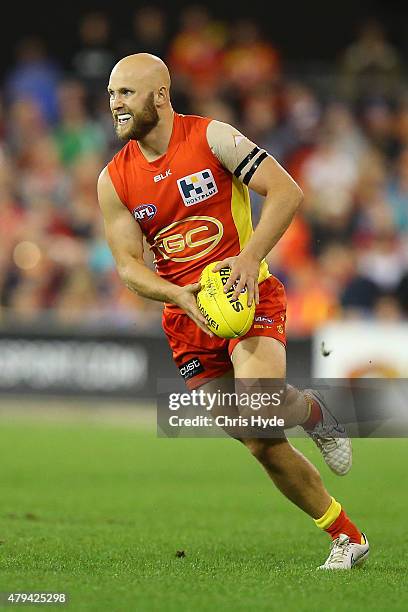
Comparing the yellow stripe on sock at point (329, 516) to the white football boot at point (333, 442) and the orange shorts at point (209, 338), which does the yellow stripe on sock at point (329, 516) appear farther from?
the orange shorts at point (209, 338)

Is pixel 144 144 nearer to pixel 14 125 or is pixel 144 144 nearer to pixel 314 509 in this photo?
pixel 314 509

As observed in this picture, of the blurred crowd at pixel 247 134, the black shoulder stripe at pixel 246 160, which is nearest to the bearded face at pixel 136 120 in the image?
the black shoulder stripe at pixel 246 160

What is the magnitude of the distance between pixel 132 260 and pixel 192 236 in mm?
367

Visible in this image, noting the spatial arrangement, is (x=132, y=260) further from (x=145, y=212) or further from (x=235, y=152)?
(x=235, y=152)

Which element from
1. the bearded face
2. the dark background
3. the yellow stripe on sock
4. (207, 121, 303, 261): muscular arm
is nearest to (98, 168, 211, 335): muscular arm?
the bearded face

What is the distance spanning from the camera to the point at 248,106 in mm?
17719

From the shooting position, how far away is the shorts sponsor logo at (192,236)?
677 cm

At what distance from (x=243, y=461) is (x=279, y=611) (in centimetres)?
724

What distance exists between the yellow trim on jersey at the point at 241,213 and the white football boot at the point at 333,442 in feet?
2.35

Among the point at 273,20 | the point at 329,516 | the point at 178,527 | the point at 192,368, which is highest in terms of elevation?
the point at 273,20

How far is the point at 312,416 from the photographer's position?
22.0 feet

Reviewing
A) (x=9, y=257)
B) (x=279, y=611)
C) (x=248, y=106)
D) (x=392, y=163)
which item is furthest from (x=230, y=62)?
(x=279, y=611)

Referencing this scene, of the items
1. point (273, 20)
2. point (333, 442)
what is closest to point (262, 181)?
point (333, 442)

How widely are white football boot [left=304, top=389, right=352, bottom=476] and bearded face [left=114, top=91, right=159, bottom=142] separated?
1.66 m
